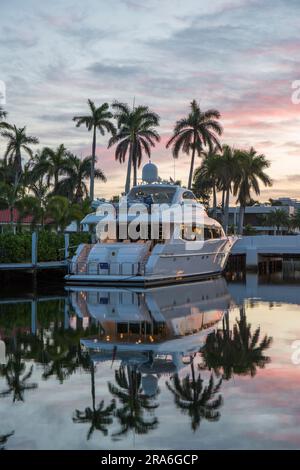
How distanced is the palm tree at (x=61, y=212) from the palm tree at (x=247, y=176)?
21413 millimetres

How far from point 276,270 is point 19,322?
4513 cm

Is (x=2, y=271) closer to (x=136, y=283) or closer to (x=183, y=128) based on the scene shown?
(x=136, y=283)

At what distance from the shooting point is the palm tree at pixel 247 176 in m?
61.6

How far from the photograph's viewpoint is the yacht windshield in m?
37.3

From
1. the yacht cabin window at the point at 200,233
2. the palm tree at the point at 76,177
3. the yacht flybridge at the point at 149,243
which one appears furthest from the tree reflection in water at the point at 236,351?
the palm tree at the point at 76,177

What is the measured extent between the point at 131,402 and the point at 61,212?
107 ft

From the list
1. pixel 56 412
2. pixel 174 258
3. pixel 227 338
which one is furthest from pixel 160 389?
pixel 174 258

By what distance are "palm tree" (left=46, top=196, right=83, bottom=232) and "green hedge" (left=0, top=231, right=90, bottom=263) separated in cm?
240

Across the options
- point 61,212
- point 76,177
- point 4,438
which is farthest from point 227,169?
point 4,438

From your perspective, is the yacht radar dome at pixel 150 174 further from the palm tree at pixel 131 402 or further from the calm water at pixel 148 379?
the palm tree at pixel 131 402

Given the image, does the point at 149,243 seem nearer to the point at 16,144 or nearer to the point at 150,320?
the point at 150,320

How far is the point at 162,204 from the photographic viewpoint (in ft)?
118

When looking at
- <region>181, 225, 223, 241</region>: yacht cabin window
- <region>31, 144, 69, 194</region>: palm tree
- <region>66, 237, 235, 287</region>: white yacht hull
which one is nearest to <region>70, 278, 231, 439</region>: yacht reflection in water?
<region>66, 237, 235, 287</region>: white yacht hull

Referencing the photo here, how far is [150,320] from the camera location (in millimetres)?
20250
